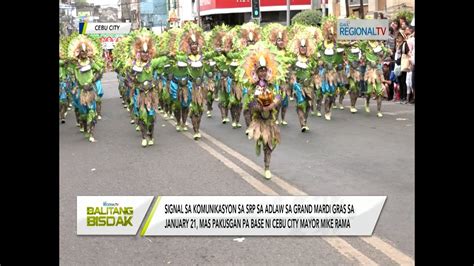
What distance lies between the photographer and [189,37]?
11516mm

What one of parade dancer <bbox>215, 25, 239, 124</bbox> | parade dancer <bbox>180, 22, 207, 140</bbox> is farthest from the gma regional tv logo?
parade dancer <bbox>215, 25, 239, 124</bbox>

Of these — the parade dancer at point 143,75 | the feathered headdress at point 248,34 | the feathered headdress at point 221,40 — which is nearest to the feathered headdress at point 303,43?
the feathered headdress at point 248,34

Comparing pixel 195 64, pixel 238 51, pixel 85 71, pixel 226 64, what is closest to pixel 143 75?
pixel 195 64

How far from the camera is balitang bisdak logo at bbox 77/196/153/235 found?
4.89 m

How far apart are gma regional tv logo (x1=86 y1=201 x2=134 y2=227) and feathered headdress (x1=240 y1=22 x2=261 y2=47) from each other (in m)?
8.59

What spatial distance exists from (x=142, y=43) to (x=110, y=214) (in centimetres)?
650

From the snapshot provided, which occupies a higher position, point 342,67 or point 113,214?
point 342,67

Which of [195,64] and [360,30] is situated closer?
[195,64]

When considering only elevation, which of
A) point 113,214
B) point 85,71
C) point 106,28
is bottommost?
point 113,214

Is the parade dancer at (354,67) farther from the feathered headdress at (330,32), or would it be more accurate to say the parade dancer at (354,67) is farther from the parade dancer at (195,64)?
the parade dancer at (195,64)

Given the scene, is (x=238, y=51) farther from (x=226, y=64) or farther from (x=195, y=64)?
(x=195, y=64)

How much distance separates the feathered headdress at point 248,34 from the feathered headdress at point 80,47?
125 inches

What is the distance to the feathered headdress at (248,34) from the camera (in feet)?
43.2

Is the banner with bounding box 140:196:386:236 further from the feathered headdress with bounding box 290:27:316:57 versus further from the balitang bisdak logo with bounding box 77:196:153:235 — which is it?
the feathered headdress with bounding box 290:27:316:57
